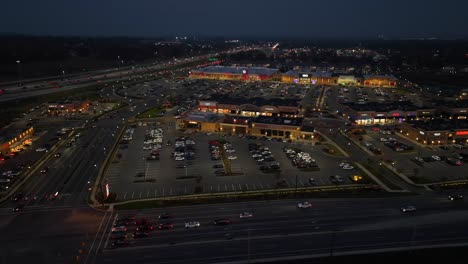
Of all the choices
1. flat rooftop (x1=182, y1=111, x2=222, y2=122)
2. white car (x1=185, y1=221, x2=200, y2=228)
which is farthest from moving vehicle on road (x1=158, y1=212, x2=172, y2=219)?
flat rooftop (x1=182, y1=111, x2=222, y2=122)

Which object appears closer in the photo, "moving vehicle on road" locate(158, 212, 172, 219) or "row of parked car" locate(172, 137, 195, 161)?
"moving vehicle on road" locate(158, 212, 172, 219)

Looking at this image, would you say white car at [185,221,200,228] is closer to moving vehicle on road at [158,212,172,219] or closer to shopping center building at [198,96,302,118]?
moving vehicle on road at [158,212,172,219]

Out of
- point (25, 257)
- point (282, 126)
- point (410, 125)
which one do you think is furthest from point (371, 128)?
point (25, 257)

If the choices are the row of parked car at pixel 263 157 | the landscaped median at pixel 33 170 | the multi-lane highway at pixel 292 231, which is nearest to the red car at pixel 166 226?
the multi-lane highway at pixel 292 231

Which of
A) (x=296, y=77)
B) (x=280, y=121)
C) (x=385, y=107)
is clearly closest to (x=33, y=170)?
(x=280, y=121)

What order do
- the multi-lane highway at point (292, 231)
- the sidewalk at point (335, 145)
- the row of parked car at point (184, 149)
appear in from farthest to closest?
the sidewalk at point (335, 145) → the row of parked car at point (184, 149) → the multi-lane highway at point (292, 231)

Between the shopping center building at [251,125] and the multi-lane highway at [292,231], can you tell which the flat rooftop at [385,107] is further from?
the multi-lane highway at [292,231]
